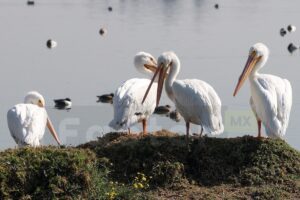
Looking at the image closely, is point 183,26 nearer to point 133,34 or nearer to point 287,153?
point 133,34

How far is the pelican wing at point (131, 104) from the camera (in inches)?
372

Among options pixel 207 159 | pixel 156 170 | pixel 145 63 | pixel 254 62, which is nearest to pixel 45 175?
pixel 156 170

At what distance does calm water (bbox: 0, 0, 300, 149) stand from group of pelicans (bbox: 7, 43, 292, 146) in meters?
3.05

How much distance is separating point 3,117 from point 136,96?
23.2 feet

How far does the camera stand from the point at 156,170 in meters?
7.59

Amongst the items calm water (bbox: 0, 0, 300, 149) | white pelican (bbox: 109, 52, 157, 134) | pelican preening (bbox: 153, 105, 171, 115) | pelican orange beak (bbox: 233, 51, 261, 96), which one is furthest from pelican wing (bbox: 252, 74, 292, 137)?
pelican preening (bbox: 153, 105, 171, 115)

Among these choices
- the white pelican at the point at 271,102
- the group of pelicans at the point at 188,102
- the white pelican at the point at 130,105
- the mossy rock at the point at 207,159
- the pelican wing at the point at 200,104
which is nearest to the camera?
the mossy rock at the point at 207,159

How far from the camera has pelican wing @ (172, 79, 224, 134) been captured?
29.3 feet

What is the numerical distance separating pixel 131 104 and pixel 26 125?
57.4 inches

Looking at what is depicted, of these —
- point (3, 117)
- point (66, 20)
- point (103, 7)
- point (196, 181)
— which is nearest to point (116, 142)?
point (196, 181)

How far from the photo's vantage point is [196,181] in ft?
25.1

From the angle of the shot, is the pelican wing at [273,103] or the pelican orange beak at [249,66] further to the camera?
the pelican orange beak at [249,66]

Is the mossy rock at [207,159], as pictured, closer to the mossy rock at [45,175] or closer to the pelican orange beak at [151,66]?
the mossy rock at [45,175]

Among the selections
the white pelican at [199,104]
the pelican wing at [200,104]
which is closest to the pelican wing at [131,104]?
the white pelican at [199,104]
